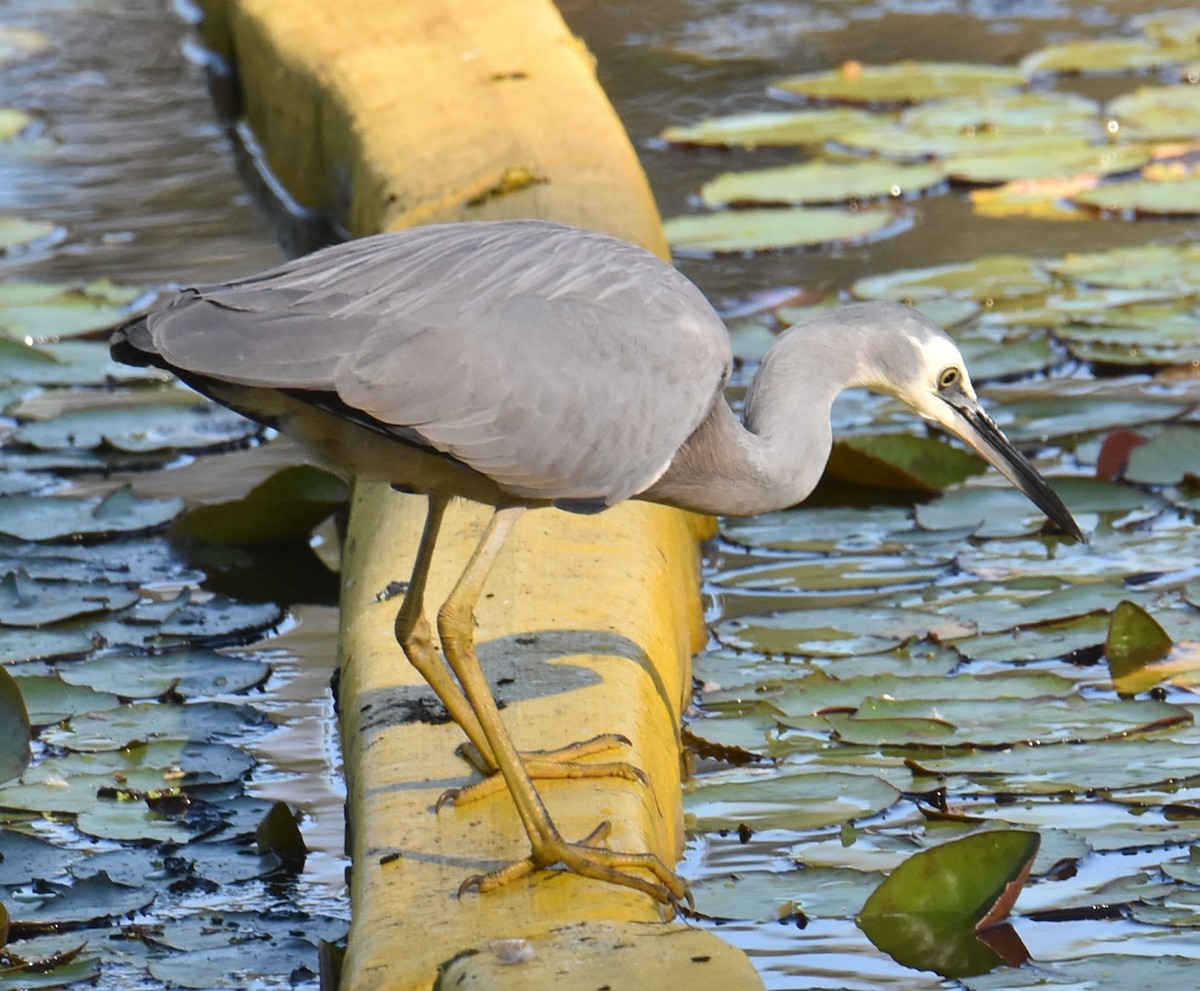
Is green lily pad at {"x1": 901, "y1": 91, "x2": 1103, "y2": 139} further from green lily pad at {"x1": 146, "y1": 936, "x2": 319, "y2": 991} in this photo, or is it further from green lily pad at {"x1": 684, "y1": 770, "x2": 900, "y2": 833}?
green lily pad at {"x1": 146, "y1": 936, "x2": 319, "y2": 991}

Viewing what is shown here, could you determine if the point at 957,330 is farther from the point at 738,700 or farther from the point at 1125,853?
the point at 1125,853

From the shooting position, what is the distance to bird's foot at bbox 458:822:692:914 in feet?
9.13

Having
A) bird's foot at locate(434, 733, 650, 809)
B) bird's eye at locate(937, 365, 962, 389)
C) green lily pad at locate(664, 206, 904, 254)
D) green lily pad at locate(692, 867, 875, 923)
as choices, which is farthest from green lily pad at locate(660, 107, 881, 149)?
green lily pad at locate(692, 867, 875, 923)

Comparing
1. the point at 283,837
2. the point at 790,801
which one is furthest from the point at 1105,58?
the point at 283,837

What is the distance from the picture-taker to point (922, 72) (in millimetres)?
7930

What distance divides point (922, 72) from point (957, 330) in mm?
2874

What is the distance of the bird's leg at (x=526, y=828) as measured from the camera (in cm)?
280

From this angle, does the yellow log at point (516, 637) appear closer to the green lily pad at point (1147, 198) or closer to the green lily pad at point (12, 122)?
the green lily pad at point (1147, 198)

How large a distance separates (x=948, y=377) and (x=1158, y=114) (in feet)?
13.7

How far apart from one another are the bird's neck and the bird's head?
52 mm

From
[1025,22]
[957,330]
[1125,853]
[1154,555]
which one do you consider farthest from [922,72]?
[1125,853]

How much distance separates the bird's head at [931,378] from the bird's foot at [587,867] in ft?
3.20

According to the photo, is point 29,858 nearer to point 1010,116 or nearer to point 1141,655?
point 1141,655

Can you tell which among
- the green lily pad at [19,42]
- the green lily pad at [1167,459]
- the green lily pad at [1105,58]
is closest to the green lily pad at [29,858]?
the green lily pad at [1167,459]
